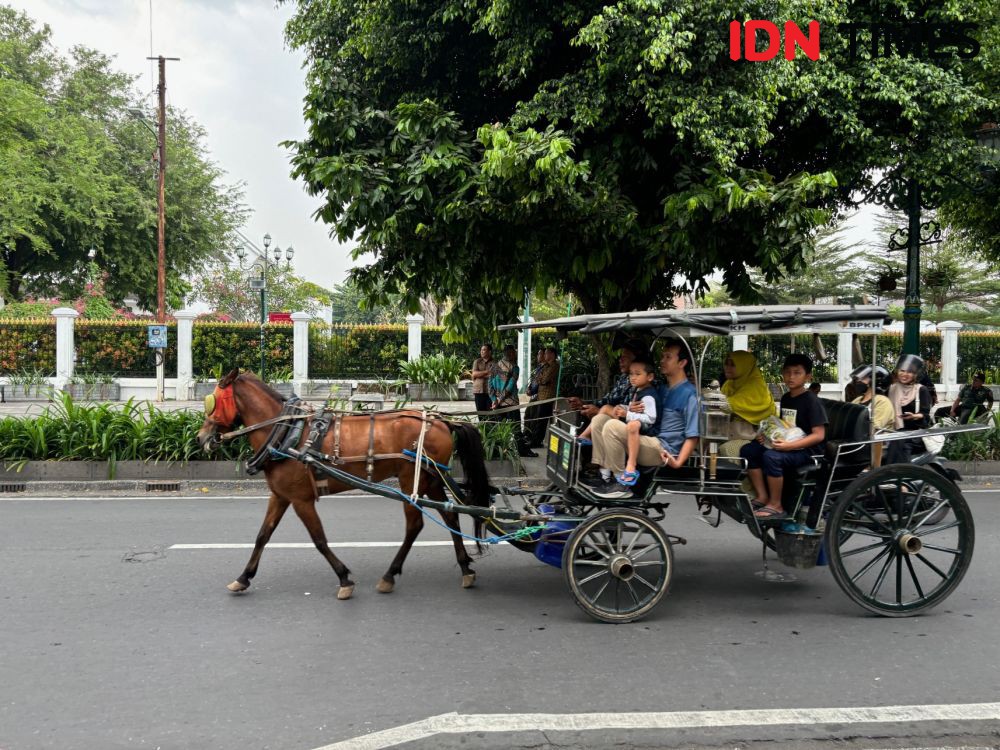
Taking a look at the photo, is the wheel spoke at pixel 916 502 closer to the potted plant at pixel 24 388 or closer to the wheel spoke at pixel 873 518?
the wheel spoke at pixel 873 518

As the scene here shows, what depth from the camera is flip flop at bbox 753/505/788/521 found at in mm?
5607

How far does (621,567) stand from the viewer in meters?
5.23

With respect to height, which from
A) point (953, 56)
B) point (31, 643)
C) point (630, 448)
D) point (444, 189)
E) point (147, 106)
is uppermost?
point (147, 106)

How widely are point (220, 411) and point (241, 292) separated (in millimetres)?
39661

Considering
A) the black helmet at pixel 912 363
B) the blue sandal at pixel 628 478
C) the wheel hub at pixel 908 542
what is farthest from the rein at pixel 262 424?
the black helmet at pixel 912 363

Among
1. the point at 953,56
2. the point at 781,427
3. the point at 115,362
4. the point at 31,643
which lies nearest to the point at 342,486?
the point at 31,643

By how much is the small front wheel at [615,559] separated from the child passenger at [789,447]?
91cm

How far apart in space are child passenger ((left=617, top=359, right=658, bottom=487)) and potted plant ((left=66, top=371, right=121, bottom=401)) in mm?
18937

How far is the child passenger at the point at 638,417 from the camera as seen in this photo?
Result: 547 centimetres

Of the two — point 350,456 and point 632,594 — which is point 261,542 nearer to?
point 350,456

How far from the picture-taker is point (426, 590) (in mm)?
6000

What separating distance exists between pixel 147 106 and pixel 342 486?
119ft

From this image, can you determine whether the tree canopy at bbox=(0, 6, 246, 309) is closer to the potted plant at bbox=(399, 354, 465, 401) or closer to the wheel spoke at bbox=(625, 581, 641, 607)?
the potted plant at bbox=(399, 354, 465, 401)

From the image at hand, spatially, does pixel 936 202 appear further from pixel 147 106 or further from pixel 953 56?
pixel 147 106
